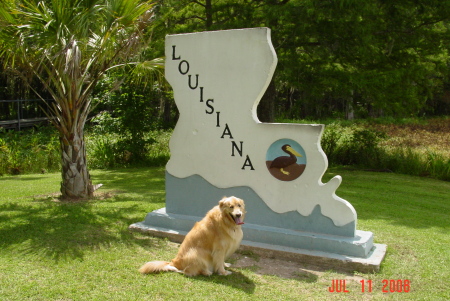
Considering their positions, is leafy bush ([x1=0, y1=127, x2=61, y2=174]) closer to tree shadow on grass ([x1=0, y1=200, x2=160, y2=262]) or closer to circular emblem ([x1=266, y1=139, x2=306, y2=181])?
tree shadow on grass ([x1=0, y1=200, x2=160, y2=262])

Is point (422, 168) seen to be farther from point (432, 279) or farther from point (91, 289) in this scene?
point (91, 289)

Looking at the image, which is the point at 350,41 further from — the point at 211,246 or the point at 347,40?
the point at 211,246

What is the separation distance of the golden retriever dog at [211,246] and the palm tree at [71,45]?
3920 mm

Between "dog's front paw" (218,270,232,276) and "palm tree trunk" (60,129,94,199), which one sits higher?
"palm tree trunk" (60,129,94,199)

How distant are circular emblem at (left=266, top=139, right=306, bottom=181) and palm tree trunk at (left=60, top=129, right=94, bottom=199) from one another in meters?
4.35

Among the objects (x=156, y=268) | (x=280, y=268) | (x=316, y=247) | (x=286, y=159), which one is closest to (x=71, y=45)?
(x=286, y=159)

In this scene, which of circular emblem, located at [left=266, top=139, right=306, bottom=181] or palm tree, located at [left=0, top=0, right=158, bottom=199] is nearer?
circular emblem, located at [left=266, top=139, right=306, bottom=181]

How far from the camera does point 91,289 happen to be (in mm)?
4773

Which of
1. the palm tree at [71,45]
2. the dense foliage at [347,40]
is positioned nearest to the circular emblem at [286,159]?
the palm tree at [71,45]

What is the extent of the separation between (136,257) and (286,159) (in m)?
2.32

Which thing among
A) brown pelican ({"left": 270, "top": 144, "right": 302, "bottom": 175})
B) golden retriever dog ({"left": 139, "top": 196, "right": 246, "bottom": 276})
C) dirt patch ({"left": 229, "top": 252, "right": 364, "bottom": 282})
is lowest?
dirt patch ({"left": 229, "top": 252, "right": 364, "bottom": 282})

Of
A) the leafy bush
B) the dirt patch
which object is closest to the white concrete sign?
the dirt patch

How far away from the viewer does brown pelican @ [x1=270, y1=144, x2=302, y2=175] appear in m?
5.92

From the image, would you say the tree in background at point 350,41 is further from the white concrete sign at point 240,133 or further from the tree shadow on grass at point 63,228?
the tree shadow on grass at point 63,228
